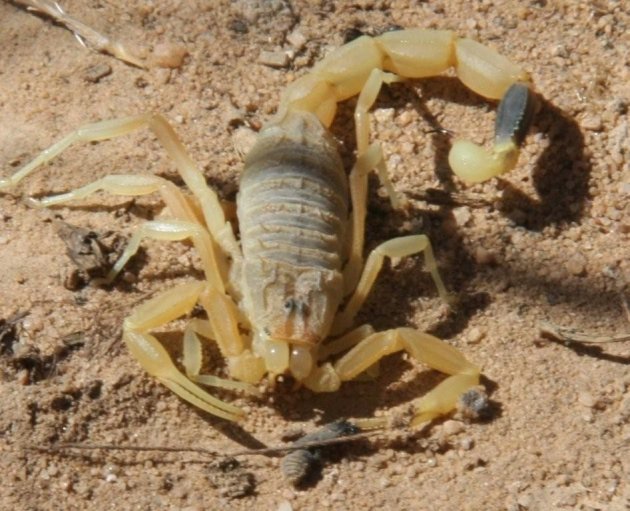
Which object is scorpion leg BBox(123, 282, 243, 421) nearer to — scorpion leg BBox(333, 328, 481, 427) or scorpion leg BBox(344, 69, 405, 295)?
scorpion leg BBox(333, 328, 481, 427)

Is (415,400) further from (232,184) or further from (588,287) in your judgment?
(232,184)

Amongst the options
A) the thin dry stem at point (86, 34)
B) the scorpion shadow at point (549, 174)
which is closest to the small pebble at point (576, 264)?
the scorpion shadow at point (549, 174)

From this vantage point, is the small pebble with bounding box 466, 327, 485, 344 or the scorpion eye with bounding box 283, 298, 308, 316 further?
the small pebble with bounding box 466, 327, 485, 344

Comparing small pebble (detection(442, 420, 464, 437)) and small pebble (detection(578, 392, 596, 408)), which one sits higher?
small pebble (detection(578, 392, 596, 408))

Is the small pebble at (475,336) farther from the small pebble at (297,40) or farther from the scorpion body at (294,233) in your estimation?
the small pebble at (297,40)

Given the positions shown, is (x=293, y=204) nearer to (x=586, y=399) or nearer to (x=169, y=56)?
(x=169, y=56)

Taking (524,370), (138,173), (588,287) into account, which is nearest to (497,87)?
(588,287)

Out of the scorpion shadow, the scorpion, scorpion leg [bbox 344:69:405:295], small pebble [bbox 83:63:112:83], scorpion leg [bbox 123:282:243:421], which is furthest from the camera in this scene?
small pebble [bbox 83:63:112:83]

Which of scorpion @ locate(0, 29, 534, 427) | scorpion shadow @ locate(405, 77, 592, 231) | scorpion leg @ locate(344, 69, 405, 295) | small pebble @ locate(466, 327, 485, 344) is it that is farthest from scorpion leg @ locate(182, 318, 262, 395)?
scorpion shadow @ locate(405, 77, 592, 231)

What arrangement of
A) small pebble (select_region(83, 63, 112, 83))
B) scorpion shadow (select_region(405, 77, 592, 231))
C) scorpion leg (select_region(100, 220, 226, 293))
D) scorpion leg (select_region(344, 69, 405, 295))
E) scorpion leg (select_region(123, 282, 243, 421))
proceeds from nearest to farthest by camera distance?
1. scorpion leg (select_region(123, 282, 243, 421))
2. scorpion leg (select_region(100, 220, 226, 293))
3. scorpion leg (select_region(344, 69, 405, 295))
4. scorpion shadow (select_region(405, 77, 592, 231))
5. small pebble (select_region(83, 63, 112, 83))
